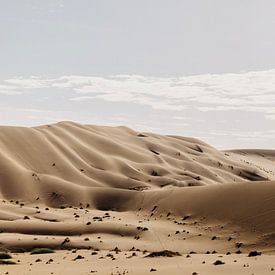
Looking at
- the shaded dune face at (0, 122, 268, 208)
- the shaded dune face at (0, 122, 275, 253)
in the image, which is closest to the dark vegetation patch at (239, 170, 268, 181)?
the shaded dune face at (0, 122, 268, 208)

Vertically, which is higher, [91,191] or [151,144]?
[151,144]

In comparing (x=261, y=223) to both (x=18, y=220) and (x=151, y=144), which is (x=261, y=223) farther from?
(x=151, y=144)

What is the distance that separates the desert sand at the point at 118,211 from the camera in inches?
1104

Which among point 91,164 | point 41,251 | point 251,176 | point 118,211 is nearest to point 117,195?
point 118,211

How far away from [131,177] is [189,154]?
36331 mm

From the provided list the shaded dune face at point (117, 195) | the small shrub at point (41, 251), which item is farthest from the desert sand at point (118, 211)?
the small shrub at point (41, 251)

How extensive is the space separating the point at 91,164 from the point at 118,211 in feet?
75.4

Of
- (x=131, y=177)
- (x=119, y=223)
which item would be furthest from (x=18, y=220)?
(x=131, y=177)

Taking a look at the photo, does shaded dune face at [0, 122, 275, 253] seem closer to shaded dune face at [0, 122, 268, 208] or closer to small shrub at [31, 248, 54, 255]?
shaded dune face at [0, 122, 268, 208]

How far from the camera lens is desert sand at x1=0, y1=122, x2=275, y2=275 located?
2803 cm

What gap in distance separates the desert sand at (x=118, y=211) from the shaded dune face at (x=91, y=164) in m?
0.18

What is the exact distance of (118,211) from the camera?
186ft

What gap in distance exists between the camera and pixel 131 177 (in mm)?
75812

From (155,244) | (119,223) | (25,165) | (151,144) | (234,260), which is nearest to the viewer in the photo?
(234,260)
